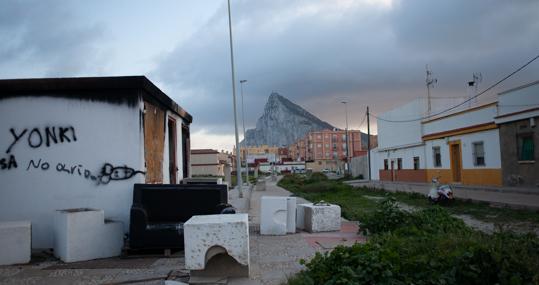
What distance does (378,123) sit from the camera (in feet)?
149

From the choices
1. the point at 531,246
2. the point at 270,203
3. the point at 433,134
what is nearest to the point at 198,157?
the point at 433,134

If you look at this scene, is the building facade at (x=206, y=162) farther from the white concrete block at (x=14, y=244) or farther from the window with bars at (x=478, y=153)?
the white concrete block at (x=14, y=244)

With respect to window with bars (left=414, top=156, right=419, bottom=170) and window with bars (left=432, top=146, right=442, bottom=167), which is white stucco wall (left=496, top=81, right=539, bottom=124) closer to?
window with bars (left=432, top=146, right=442, bottom=167)

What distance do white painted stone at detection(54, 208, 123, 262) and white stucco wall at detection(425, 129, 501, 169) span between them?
21.6m

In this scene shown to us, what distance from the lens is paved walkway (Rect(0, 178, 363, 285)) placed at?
6.41 metres

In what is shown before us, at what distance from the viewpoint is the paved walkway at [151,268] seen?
6.41 meters

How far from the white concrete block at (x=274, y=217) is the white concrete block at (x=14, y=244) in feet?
14.9

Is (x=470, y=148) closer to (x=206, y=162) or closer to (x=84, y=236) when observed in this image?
Result: (x=84, y=236)

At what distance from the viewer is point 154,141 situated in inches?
408

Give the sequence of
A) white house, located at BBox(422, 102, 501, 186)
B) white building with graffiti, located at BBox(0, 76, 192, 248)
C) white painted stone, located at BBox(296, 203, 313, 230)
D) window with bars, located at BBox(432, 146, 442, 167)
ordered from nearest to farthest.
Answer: white building with graffiti, located at BBox(0, 76, 192, 248), white painted stone, located at BBox(296, 203, 313, 230), white house, located at BBox(422, 102, 501, 186), window with bars, located at BBox(432, 146, 442, 167)

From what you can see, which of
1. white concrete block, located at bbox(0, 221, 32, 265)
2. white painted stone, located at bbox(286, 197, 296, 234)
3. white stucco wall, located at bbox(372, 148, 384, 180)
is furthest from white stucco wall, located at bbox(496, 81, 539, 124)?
white stucco wall, located at bbox(372, 148, 384, 180)

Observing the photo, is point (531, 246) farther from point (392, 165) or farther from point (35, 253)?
point (392, 165)

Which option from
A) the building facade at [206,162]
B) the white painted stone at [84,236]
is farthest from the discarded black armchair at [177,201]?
the building facade at [206,162]

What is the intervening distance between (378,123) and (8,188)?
39565mm
